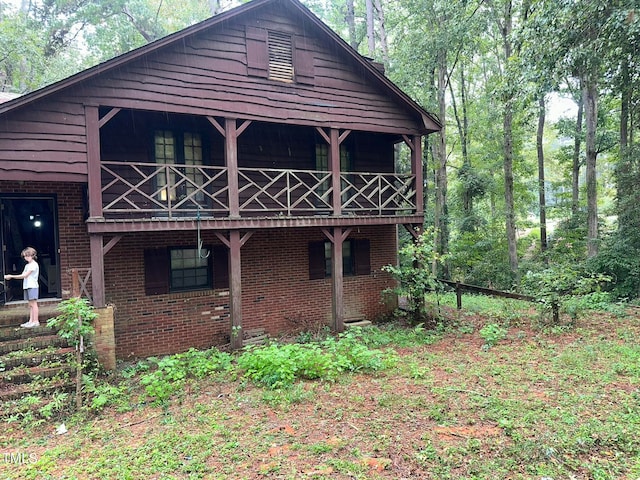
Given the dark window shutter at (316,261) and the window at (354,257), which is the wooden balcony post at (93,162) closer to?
the dark window shutter at (316,261)

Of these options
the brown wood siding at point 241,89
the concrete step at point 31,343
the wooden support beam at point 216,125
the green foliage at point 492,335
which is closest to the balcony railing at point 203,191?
the wooden support beam at point 216,125

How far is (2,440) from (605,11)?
45.2ft

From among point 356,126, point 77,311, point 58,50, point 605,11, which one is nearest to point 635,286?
point 605,11

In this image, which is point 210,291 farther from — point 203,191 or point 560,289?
point 560,289

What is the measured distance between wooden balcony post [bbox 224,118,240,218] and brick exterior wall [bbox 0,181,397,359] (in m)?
1.54

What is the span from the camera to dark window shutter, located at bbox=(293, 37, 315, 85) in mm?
9641

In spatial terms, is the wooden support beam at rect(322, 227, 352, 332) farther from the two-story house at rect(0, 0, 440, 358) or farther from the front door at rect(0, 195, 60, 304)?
the front door at rect(0, 195, 60, 304)

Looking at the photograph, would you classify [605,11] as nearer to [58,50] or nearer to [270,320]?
[270,320]

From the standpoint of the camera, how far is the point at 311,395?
5.62 m

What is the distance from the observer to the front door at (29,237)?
834 cm

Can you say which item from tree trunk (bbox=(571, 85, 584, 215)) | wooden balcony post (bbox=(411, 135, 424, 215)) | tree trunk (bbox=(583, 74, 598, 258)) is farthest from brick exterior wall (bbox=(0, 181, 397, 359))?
tree trunk (bbox=(571, 85, 584, 215))

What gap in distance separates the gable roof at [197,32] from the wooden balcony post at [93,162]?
60cm

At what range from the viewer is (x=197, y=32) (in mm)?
8391

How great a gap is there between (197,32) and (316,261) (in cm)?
640
